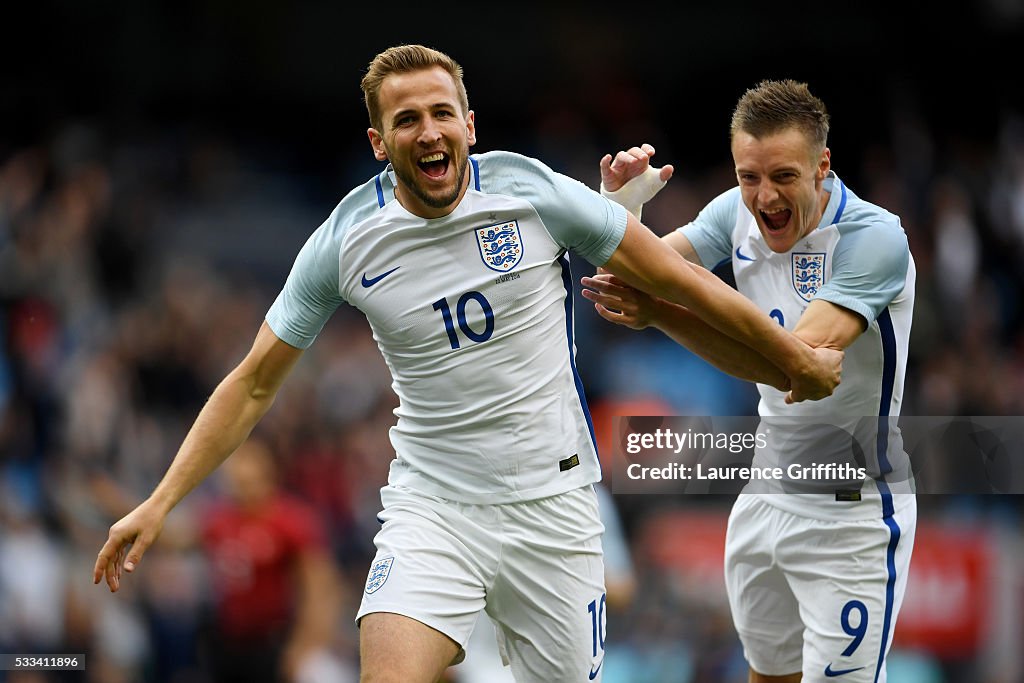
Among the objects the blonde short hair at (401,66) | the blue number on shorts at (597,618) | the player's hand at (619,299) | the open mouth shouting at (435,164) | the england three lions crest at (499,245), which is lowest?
the blue number on shorts at (597,618)

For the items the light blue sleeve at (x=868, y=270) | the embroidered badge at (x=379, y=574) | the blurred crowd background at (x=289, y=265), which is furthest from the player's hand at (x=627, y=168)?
the blurred crowd background at (x=289, y=265)

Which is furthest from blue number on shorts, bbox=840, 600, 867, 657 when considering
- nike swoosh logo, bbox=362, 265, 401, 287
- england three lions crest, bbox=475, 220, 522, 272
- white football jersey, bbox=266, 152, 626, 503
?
nike swoosh logo, bbox=362, 265, 401, 287

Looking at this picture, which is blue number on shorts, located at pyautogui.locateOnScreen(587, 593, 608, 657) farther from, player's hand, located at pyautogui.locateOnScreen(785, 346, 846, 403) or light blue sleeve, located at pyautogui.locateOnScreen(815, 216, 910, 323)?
light blue sleeve, located at pyautogui.locateOnScreen(815, 216, 910, 323)

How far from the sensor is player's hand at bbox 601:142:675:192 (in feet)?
16.5

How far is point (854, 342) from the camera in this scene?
521 cm

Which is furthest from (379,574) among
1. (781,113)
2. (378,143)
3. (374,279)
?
(781,113)

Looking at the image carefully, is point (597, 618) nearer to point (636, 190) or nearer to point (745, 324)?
point (745, 324)

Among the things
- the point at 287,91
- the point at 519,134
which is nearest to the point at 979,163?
the point at 519,134

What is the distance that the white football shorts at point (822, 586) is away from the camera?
522 cm

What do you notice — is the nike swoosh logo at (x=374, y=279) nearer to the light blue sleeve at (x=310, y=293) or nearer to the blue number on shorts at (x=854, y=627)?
the light blue sleeve at (x=310, y=293)

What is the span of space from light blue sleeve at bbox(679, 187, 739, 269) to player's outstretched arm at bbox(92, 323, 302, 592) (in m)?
1.75

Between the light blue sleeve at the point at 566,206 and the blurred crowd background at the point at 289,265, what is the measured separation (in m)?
3.99

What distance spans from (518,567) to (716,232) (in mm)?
1734

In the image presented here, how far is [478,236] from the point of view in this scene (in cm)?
474
